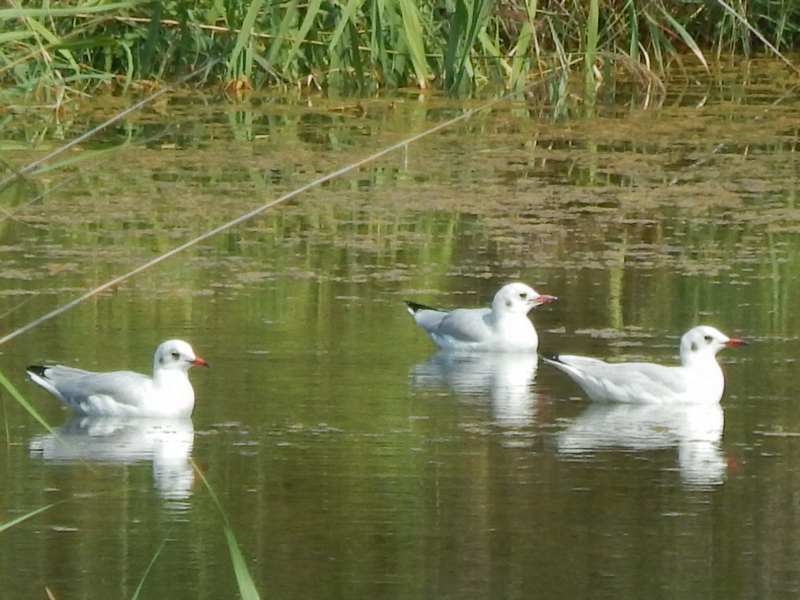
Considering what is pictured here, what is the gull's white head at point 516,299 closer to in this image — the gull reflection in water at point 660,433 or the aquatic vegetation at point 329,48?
the gull reflection in water at point 660,433

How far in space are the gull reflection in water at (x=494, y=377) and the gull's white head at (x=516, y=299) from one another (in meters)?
0.14

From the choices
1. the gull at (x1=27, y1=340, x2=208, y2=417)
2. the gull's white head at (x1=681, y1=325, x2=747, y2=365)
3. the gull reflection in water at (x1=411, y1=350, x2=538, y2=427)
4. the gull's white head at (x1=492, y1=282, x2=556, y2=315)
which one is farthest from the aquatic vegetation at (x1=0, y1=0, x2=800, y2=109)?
the gull at (x1=27, y1=340, x2=208, y2=417)

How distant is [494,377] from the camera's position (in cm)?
553

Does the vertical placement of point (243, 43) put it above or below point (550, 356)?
above

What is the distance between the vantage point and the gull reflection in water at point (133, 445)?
4.27m

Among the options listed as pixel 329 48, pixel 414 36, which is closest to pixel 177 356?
pixel 414 36

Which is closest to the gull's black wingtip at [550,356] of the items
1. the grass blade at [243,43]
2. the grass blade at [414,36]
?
the grass blade at [243,43]

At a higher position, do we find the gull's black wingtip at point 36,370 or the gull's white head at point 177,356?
the gull's white head at point 177,356

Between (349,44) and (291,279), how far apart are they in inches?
150

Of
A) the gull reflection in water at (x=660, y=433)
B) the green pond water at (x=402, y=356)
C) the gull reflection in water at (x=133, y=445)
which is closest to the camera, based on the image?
the green pond water at (x=402, y=356)

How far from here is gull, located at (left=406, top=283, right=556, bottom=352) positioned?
576cm

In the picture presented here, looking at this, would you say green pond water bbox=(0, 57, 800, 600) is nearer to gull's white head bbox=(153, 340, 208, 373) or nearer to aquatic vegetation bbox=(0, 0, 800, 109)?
gull's white head bbox=(153, 340, 208, 373)

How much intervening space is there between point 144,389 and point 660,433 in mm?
1251

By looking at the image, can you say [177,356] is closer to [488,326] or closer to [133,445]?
[133,445]
